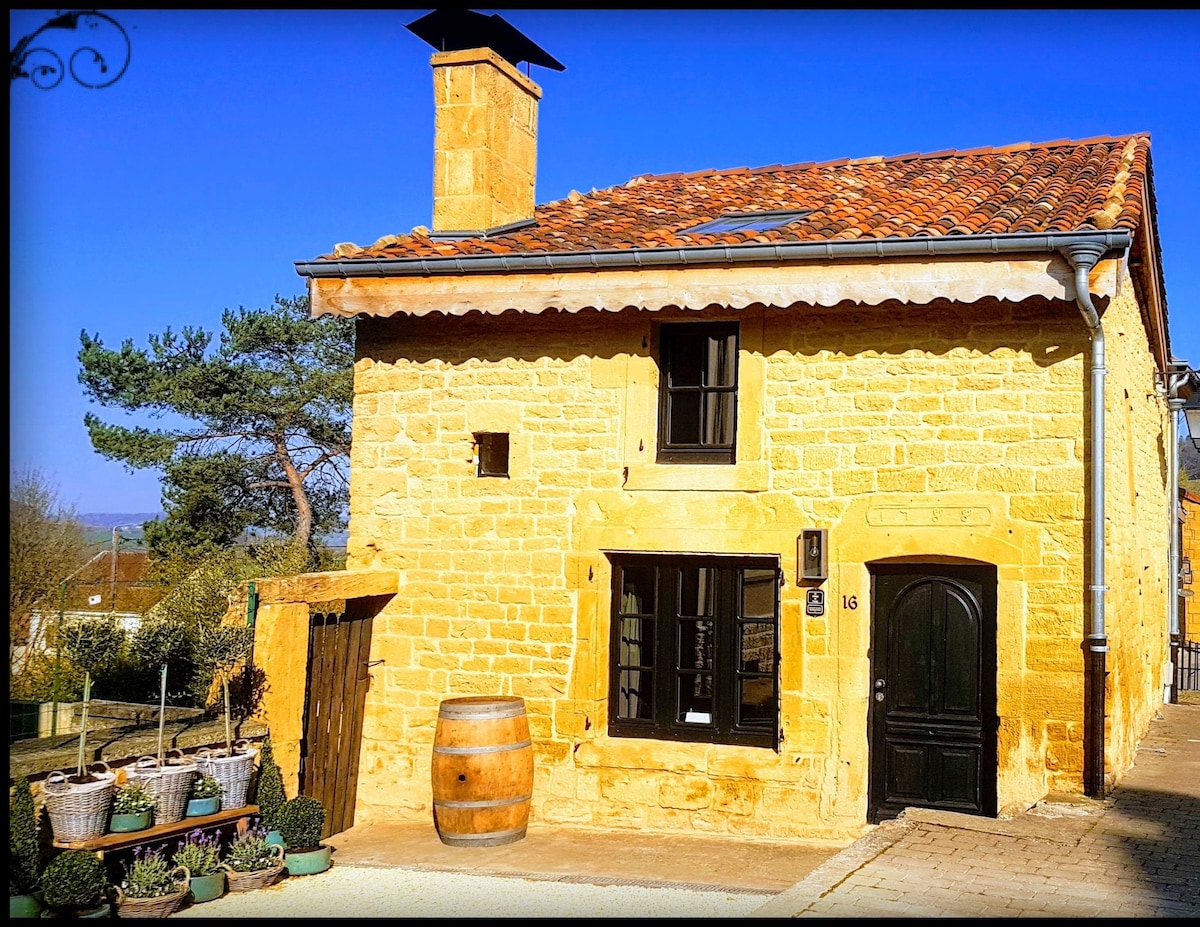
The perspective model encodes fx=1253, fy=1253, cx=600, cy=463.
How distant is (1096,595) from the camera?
8312 mm

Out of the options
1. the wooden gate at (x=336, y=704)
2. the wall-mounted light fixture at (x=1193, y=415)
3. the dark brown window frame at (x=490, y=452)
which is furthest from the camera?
the wall-mounted light fixture at (x=1193, y=415)

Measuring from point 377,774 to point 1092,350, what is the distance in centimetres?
633

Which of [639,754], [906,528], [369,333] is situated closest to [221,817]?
[639,754]

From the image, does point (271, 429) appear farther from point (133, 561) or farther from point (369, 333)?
point (369, 333)

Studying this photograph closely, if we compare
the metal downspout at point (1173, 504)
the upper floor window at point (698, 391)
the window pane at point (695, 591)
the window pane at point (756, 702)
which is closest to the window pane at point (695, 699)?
the window pane at point (756, 702)

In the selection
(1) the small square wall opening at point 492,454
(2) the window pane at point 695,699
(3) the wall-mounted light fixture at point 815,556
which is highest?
(1) the small square wall opening at point 492,454

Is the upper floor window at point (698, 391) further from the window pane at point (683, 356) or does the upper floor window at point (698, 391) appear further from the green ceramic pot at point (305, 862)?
the green ceramic pot at point (305, 862)

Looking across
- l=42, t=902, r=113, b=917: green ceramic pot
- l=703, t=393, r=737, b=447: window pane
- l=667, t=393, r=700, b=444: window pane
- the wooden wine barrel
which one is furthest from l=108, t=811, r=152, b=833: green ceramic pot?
l=703, t=393, r=737, b=447: window pane

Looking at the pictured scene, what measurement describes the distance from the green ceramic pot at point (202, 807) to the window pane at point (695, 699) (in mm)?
3433

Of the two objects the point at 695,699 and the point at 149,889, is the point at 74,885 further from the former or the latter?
the point at 695,699

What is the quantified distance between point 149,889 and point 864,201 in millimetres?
7221

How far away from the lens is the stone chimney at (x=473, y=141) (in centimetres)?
1092

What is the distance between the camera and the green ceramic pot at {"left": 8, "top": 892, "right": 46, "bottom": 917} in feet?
21.1

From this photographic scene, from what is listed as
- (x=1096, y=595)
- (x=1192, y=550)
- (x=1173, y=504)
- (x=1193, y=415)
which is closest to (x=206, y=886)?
(x=1096, y=595)
